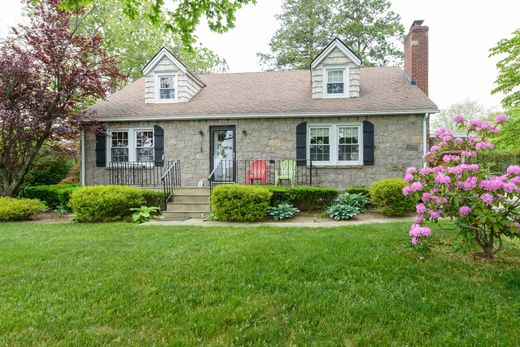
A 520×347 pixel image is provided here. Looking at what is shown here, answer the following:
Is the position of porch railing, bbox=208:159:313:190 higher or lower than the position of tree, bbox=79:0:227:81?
lower

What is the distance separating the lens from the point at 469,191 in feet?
12.1

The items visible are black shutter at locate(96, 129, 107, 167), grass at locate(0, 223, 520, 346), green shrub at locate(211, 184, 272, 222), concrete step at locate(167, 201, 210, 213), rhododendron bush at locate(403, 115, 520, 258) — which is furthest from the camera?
black shutter at locate(96, 129, 107, 167)

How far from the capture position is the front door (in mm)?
10352

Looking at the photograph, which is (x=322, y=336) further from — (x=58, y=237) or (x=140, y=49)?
(x=140, y=49)

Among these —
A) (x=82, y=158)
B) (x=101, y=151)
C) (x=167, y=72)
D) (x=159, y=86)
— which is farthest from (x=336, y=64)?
(x=82, y=158)

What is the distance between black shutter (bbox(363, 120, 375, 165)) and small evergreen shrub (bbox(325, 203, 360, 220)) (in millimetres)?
2761

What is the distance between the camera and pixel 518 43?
9336 mm

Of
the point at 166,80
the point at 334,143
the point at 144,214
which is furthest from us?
the point at 166,80

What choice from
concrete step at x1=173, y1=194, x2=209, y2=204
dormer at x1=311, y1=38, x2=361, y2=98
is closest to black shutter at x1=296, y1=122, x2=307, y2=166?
dormer at x1=311, y1=38, x2=361, y2=98

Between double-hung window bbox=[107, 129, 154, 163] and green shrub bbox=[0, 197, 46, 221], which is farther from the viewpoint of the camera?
double-hung window bbox=[107, 129, 154, 163]

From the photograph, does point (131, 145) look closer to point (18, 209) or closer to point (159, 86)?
point (159, 86)

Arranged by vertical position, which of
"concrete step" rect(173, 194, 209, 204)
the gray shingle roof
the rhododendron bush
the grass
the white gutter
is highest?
the gray shingle roof

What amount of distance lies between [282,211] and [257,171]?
2870mm

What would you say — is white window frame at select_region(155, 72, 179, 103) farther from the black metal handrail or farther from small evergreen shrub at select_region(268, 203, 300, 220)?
small evergreen shrub at select_region(268, 203, 300, 220)
